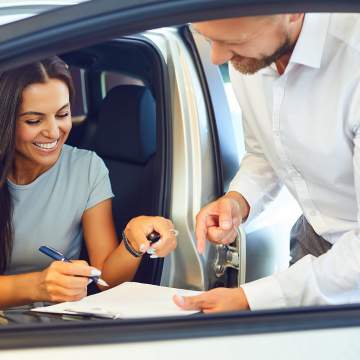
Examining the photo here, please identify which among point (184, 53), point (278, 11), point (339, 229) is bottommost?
point (339, 229)

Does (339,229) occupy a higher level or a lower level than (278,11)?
lower

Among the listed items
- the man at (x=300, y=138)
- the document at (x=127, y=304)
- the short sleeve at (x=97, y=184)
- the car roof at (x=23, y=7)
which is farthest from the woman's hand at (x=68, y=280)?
the car roof at (x=23, y=7)

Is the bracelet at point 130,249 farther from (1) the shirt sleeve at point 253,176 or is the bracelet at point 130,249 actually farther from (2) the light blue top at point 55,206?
(1) the shirt sleeve at point 253,176

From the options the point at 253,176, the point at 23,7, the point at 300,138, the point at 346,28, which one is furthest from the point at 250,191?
the point at 23,7

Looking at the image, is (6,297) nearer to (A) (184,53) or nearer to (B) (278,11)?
(A) (184,53)

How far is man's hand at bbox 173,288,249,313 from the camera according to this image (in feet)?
5.51

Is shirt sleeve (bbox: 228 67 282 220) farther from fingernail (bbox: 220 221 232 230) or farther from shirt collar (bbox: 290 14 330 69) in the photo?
shirt collar (bbox: 290 14 330 69)

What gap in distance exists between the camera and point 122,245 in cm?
231

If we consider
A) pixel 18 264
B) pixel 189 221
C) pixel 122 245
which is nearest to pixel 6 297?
pixel 18 264

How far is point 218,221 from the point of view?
6.73 feet

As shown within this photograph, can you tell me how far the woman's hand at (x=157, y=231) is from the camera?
2.18m

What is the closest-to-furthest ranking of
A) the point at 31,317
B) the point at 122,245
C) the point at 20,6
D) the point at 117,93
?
the point at 31,317 < the point at 20,6 < the point at 122,245 < the point at 117,93

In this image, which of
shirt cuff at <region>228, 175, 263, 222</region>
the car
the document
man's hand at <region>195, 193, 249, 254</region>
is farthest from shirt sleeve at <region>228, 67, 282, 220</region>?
the document

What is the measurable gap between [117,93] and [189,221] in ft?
1.91
